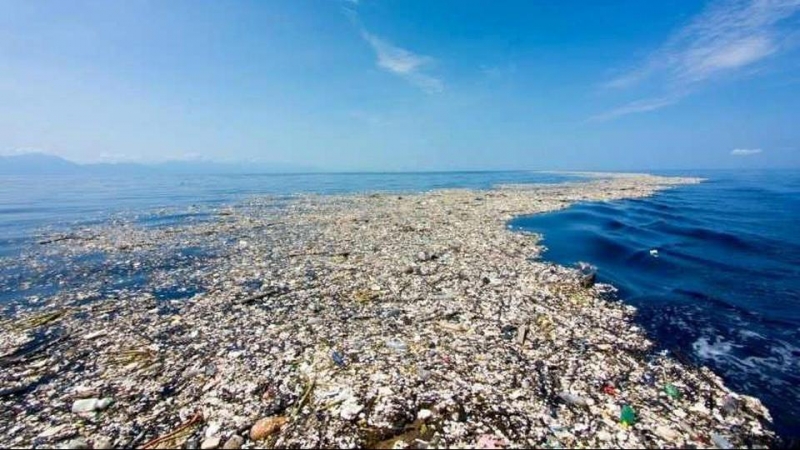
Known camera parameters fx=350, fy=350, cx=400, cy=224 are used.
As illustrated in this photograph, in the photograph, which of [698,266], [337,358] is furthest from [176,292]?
[698,266]

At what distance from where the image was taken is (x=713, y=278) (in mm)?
12922

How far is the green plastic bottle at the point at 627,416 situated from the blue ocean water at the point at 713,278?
2195mm

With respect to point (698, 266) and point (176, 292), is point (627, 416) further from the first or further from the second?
point (698, 266)

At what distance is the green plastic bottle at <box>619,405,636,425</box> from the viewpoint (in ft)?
17.8

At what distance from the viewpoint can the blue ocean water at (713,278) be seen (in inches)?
291

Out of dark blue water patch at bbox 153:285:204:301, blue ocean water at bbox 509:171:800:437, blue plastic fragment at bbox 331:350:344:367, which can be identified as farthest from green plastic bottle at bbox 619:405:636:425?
dark blue water patch at bbox 153:285:204:301

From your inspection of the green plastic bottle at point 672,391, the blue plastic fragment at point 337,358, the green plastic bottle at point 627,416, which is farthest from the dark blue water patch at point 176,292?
the green plastic bottle at point 672,391

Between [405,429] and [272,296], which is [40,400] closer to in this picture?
[272,296]

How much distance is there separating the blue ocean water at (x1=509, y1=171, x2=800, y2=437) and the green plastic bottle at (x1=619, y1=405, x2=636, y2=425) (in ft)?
7.20

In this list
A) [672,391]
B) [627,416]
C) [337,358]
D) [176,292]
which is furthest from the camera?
[176,292]

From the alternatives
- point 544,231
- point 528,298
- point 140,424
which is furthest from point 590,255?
point 140,424

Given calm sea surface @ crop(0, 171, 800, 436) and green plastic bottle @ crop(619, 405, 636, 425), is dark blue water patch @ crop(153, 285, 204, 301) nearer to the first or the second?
calm sea surface @ crop(0, 171, 800, 436)

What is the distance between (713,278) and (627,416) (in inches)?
431

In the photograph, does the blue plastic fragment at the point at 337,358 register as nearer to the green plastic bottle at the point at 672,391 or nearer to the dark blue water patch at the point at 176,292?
the green plastic bottle at the point at 672,391
